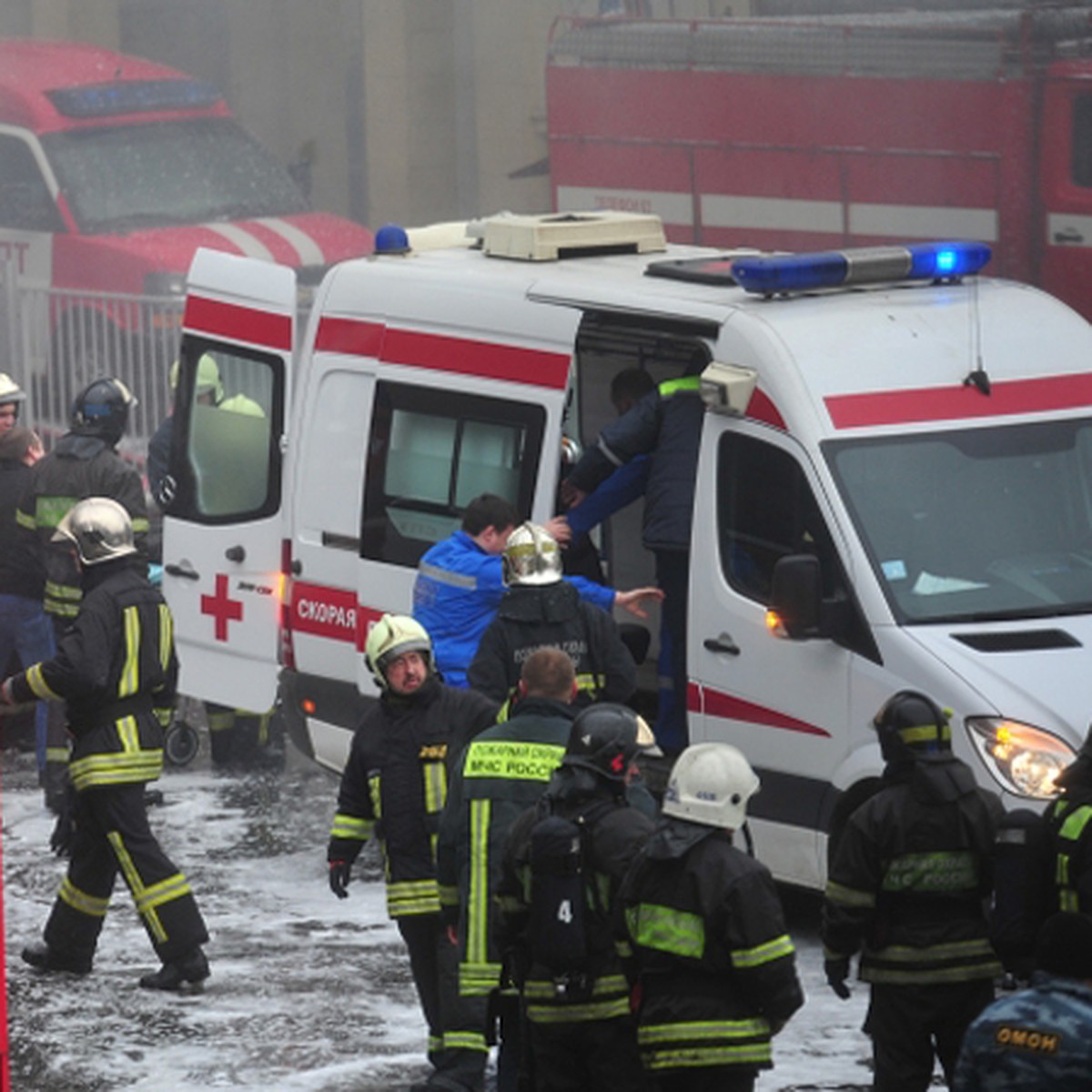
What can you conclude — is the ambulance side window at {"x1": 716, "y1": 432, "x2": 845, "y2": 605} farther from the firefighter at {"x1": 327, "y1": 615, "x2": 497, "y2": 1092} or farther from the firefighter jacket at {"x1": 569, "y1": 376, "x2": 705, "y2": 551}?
the firefighter at {"x1": 327, "y1": 615, "x2": 497, "y2": 1092}

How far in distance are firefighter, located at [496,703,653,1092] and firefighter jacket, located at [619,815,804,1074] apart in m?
0.23

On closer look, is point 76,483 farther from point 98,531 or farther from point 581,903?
point 581,903

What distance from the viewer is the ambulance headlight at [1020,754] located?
23.9ft

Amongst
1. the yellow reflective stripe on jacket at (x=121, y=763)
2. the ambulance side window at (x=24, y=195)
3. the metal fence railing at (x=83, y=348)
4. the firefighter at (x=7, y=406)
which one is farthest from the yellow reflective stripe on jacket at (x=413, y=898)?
the ambulance side window at (x=24, y=195)

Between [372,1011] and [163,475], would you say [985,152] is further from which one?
[372,1011]

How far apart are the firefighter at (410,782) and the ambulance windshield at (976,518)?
1.53 m

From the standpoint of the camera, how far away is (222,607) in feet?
34.0

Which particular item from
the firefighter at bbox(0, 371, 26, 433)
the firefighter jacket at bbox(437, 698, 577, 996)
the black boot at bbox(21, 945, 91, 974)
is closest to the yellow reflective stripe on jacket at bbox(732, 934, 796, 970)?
the firefighter jacket at bbox(437, 698, 577, 996)

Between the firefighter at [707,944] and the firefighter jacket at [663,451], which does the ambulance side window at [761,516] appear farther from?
the firefighter at [707,944]

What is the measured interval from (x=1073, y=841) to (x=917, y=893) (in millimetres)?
553

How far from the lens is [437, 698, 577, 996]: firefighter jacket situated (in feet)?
21.2

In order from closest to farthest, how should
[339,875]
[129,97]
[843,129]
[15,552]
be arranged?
[339,875]
[15,552]
[843,129]
[129,97]

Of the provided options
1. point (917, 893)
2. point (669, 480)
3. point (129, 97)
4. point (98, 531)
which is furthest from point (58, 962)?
point (129, 97)

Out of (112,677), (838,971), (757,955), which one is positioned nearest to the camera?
(757,955)
